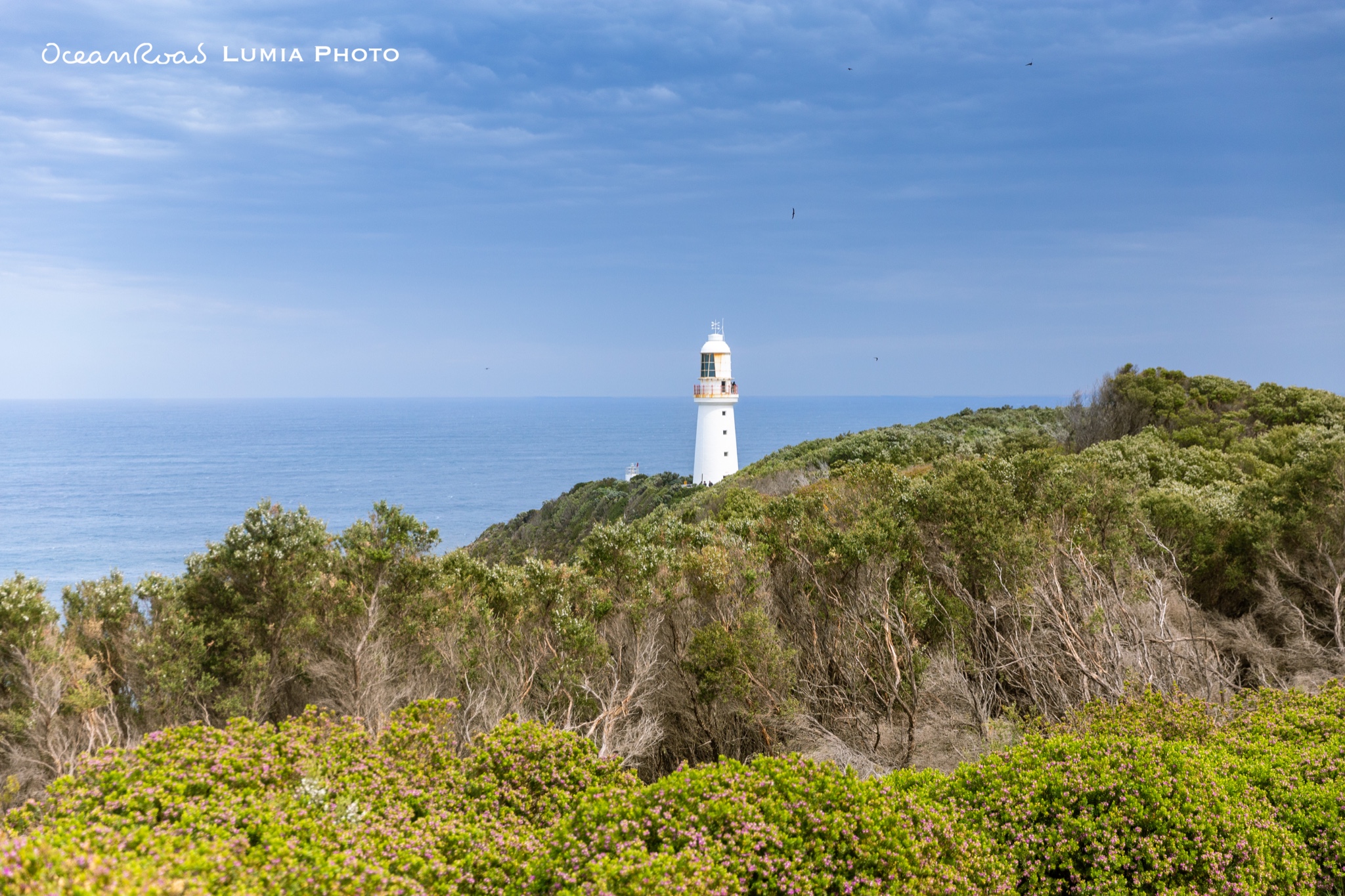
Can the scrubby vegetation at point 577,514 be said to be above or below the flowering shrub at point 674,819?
below

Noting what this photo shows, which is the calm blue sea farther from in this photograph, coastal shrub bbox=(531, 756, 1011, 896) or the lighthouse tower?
the lighthouse tower

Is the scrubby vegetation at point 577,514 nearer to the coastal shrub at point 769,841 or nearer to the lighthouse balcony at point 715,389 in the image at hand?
the lighthouse balcony at point 715,389

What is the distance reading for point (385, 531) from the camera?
13891 mm

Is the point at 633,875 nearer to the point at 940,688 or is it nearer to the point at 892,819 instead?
the point at 892,819

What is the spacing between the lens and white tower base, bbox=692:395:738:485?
5138 cm

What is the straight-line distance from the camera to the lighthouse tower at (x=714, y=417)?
51.3 metres

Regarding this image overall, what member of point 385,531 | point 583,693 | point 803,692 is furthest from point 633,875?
point 385,531

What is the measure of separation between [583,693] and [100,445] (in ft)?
482

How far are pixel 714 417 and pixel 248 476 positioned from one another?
221ft

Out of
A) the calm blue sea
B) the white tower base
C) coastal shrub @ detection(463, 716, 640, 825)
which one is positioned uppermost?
the white tower base

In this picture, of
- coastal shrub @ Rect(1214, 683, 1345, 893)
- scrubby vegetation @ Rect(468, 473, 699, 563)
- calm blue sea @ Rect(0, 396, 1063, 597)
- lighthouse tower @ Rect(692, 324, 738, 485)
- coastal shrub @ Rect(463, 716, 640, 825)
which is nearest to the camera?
coastal shrub @ Rect(1214, 683, 1345, 893)

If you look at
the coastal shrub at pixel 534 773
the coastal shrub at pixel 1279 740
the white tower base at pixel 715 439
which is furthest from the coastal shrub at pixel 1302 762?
the white tower base at pixel 715 439

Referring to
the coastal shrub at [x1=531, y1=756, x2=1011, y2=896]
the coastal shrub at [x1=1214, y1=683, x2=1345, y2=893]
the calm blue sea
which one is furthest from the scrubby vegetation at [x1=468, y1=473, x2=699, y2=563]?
the coastal shrub at [x1=531, y1=756, x2=1011, y2=896]

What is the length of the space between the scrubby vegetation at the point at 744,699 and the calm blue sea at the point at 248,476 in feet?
38.5
